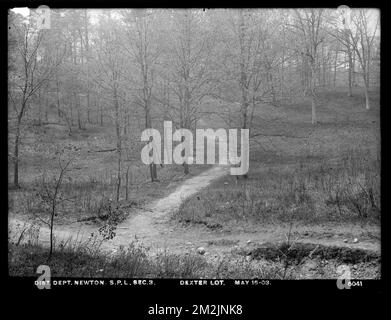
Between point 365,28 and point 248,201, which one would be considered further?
point 248,201

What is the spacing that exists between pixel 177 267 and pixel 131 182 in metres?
5.39

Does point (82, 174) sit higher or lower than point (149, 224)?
higher

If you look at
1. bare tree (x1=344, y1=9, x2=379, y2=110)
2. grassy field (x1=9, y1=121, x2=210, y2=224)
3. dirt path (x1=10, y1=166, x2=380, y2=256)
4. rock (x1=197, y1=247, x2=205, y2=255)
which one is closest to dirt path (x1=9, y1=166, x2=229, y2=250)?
dirt path (x1=10, y1=166, x2=380, y2=256)

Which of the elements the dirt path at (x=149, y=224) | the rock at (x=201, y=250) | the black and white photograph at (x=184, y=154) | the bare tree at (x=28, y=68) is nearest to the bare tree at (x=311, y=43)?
the black and white photograph at (x=184, y=154)

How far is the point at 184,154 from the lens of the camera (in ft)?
29.7

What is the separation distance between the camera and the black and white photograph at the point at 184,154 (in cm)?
612

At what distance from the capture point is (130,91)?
14195 mm

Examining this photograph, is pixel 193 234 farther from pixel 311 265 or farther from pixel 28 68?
pixel 28 68

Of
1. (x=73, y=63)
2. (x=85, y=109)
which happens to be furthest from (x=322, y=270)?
(x=73, y=63)

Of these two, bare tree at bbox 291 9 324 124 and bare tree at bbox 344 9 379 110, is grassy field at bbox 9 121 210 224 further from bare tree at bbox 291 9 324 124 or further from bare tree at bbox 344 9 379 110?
bare tree at bbox 291 9 324 124

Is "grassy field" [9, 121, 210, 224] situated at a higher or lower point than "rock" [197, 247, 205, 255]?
higher

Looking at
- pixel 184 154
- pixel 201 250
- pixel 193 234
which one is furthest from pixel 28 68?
pixel 201 250

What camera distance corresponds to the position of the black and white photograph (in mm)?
6117
